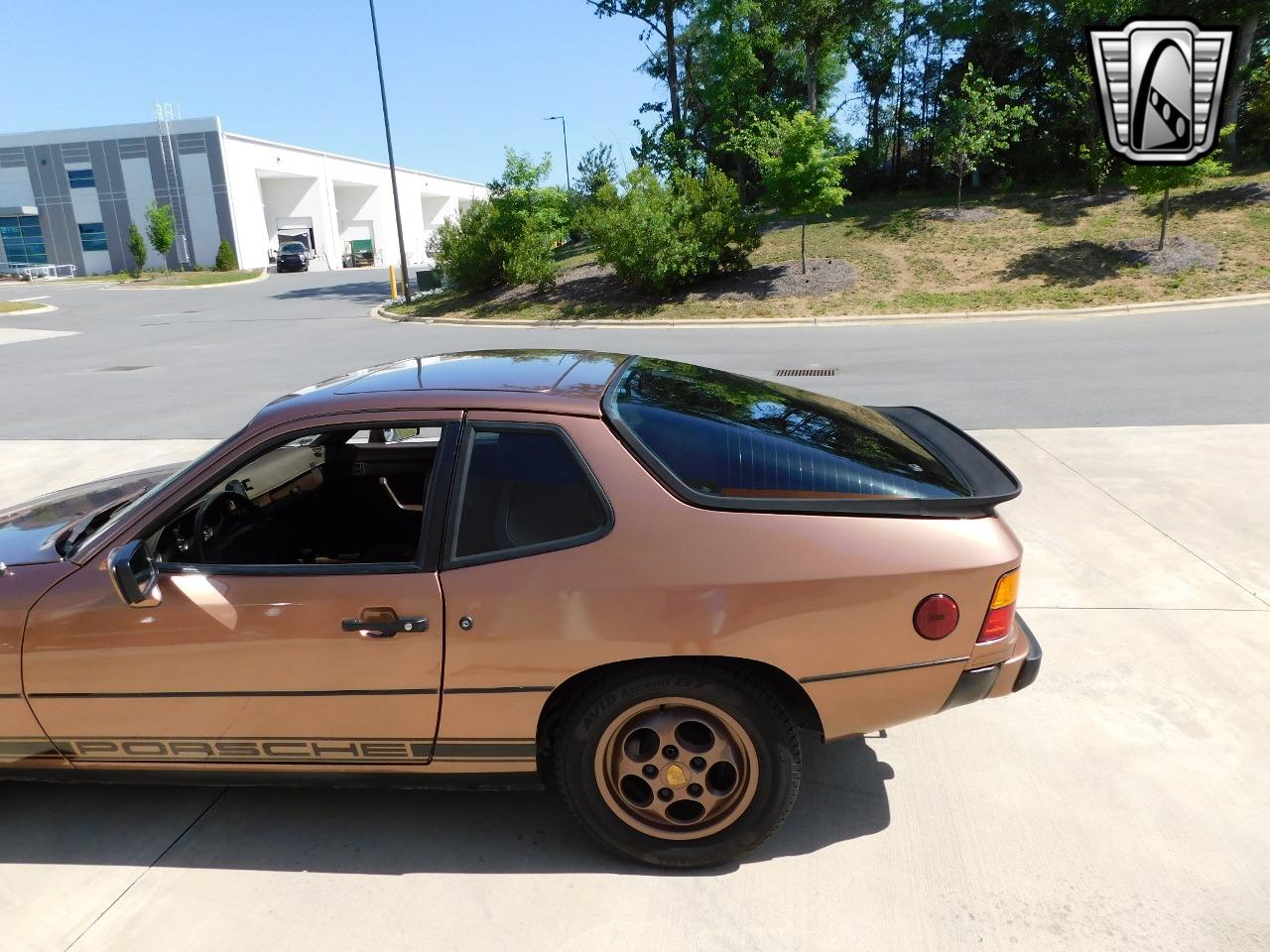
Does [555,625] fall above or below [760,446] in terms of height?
below

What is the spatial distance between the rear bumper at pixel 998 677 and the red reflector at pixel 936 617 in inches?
6.8

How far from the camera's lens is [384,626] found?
2697mm

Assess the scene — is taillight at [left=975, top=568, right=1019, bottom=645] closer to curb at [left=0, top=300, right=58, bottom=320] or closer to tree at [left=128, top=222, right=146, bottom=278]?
curb at [left=0, top=300, right=58, bottom=320]

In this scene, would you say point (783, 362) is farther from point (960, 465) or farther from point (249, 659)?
point (249, 659)

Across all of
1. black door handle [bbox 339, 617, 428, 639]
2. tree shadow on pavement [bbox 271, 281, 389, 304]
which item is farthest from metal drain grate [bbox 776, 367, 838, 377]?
tree shadow on pavement [bbox 271, 281, 389, 304]

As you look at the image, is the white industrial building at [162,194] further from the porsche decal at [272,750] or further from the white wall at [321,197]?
the porsche decal at [272,750]

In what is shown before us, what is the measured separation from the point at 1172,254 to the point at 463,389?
839 inches

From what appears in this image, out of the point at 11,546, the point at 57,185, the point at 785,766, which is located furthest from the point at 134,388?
the point at 57,185

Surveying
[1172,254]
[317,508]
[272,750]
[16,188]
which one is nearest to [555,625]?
[272,750]

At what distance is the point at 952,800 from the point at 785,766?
0.80m

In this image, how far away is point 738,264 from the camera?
22000 millimetres

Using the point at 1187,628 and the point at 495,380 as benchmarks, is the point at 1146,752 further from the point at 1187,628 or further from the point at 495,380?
the point at 495,380

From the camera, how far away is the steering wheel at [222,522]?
3.04 meters

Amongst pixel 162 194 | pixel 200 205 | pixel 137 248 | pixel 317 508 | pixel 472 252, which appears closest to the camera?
pixel 317 508
